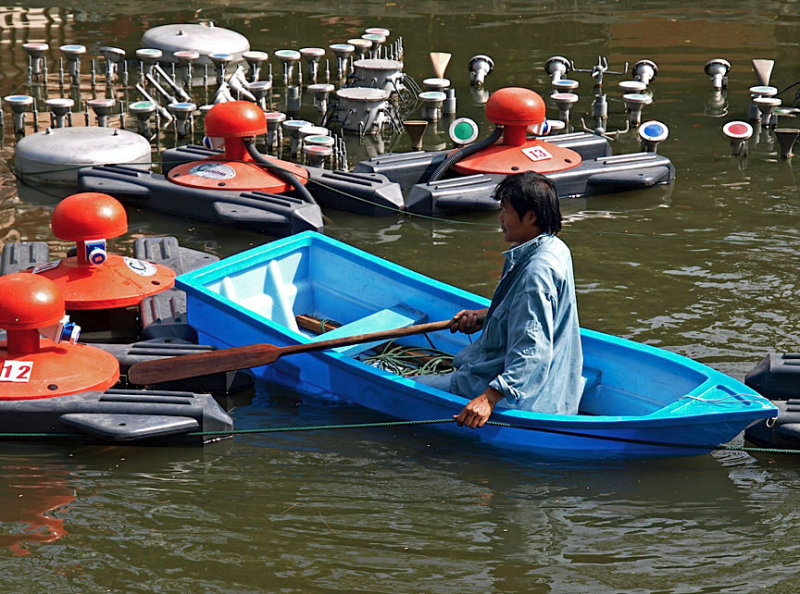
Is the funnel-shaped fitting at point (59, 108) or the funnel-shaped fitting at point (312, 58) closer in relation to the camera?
the funnel-shaped fitting at point (59, 108)

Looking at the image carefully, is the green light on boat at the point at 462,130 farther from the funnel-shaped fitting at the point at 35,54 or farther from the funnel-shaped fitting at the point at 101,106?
the funnel-shaped fitting at the point at 35,54

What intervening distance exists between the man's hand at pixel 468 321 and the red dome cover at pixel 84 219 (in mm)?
2250

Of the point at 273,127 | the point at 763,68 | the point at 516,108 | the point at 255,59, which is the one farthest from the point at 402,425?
the point at 763,68

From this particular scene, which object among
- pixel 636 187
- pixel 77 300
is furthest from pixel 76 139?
pixel 636 187

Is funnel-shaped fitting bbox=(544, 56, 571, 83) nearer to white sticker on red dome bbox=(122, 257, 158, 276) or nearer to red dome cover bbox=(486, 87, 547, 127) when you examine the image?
red dome cover bbox=(486, 87, 547, 127)

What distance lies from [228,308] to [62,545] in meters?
1.80

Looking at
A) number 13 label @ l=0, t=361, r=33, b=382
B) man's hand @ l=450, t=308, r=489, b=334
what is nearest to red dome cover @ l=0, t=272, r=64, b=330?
number 13 label @ l=0, t=361, r=33, b=382

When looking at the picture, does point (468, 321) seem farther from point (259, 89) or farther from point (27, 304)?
point (259, 89)

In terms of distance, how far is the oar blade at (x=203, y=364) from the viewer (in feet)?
19.8

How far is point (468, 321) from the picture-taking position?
19.6 feet

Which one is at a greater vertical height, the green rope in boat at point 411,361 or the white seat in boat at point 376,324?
the white seat in boat at point 376,324

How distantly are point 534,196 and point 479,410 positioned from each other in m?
0.99

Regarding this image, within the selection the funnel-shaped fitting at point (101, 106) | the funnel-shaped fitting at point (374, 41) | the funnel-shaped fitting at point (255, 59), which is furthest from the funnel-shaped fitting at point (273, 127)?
the funnel-shaped fitting at point (374, 41)

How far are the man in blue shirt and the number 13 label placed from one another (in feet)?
7.16
